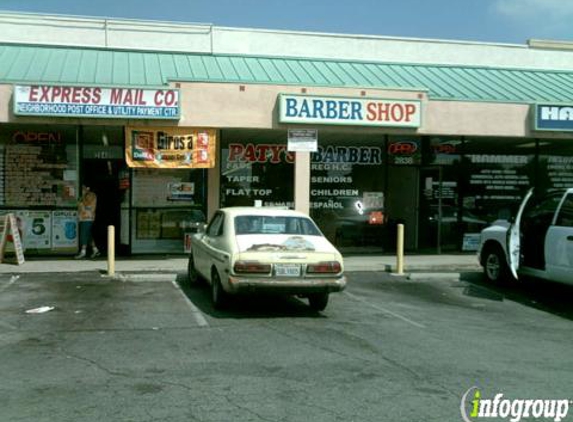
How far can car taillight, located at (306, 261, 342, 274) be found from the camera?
8.62 metres

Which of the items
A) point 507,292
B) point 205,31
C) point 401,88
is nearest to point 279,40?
point 205,31

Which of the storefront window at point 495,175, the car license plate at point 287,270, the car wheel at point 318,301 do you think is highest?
the storefront window at point 495,175

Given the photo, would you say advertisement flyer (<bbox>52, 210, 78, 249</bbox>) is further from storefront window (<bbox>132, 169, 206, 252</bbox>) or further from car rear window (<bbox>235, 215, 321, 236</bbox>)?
car rear window (<bbox>235, 215, 321, 236</bbox>)

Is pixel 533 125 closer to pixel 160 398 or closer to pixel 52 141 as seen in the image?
pixel 52 141

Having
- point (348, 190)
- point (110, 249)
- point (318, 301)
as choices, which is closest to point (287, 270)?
point (318, 301)

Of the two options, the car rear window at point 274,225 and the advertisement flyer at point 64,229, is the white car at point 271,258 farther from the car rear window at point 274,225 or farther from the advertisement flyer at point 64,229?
the advertisement flyer at point 64,229

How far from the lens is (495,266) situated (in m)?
12.3

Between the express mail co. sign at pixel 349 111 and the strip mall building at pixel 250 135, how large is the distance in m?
0.03

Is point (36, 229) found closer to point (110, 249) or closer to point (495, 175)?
point (110, 249)

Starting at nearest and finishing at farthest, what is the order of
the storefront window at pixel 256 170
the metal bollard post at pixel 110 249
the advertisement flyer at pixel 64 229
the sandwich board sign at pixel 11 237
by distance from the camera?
1. the metal bollard post at pixel 110 249
2. the sandwich board sign at pixel 11 237
3. the advertisement flyer at pixel 64 229
4. the storefront window at pixel 256 170

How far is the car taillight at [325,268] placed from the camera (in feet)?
28.3

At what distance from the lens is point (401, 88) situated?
14.8 meters

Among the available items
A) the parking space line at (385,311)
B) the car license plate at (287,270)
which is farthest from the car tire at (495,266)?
the car license plate at (287,270)

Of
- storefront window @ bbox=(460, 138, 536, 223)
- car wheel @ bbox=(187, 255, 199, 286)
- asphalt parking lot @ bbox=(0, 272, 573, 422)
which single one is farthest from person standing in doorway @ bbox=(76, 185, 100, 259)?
storefront window @ bbox=(460, 138, 536, 223)
